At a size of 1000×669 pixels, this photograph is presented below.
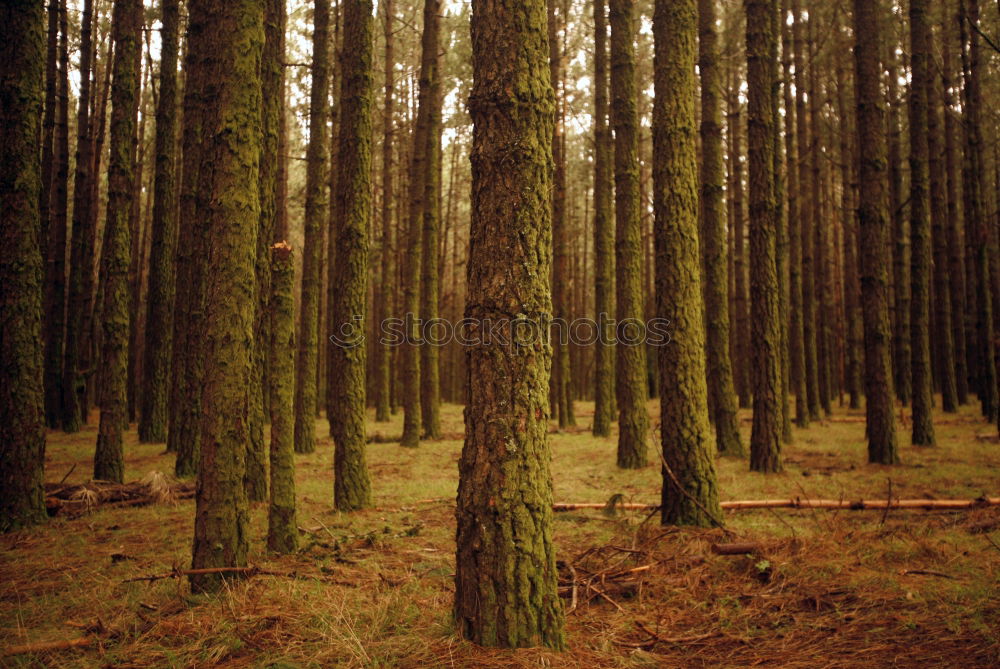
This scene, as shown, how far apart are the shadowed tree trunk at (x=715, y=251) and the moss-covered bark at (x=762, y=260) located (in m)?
0.60

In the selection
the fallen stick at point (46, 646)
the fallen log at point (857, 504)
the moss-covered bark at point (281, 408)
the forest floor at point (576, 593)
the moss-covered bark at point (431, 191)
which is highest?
the moss-covered bark at point (431, 191)

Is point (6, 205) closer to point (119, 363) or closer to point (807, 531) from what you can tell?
point (119, 363)

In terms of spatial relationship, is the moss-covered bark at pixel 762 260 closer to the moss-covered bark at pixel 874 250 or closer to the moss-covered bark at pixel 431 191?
the moss-covered bark at pixel 874 250

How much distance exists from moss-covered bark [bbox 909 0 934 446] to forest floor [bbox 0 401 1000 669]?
3687mm

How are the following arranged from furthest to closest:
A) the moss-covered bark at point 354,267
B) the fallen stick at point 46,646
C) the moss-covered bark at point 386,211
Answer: the moss-covered bark at point 386,211 < the moss-covered bark at point 354,267 < the fallen stick at point 46,646

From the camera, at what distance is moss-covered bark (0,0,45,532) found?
593cm

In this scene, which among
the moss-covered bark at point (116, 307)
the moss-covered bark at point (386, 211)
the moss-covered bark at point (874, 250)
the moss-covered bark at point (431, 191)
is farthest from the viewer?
the moss-covered bark at point (386, 211)

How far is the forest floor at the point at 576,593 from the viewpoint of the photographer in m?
3.33

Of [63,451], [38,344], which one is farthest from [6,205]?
[63,451]

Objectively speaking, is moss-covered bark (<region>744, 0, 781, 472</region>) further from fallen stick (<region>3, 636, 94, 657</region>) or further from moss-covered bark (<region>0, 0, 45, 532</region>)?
moss-covered bark (<region>0, 0, 45, 532</region>)

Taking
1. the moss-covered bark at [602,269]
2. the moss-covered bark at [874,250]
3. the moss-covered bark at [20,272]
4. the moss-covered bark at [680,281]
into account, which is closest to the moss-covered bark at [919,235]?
the moss-covered bark at [874,250]

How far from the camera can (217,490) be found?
14.0 ft

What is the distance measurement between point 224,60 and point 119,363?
471cm

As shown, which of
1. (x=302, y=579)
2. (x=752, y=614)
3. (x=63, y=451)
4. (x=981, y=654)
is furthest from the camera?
(x=63, y=451)
